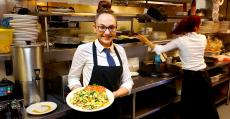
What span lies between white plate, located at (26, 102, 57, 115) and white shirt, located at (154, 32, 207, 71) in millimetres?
1412

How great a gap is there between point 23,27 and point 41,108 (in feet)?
2.00

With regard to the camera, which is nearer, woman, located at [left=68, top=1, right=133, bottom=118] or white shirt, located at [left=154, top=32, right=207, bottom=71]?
woman, located at [left=68, top=1, right=133, bottom=118]

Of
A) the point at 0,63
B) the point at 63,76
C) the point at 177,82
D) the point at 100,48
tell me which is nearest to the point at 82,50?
the point at 100,48

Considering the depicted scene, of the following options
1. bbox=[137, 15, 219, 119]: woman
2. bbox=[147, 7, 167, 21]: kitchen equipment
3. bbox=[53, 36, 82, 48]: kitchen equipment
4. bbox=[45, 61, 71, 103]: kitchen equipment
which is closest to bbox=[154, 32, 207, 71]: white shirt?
bbox=[137, 15, 219, 119]: woman

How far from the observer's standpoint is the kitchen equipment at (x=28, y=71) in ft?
4.88

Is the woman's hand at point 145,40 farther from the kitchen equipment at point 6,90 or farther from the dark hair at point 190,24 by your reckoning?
the kitchen equipment at point 6,90

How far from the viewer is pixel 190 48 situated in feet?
7.84

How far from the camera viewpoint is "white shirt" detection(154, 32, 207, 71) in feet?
7.84

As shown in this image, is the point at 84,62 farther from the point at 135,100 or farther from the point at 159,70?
the point at 159,70

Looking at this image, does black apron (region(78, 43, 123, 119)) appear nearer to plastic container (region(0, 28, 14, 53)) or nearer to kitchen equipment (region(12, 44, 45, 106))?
kitchen equipment (region(12, 44, 45, 106))

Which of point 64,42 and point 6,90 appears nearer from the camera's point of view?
point 6,90

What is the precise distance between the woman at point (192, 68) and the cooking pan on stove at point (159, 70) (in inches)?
6.9

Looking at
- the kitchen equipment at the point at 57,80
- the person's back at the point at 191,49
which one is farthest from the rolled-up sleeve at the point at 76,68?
the person's back at the point at 191,49

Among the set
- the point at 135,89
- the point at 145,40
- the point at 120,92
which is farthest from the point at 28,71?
the point at 145,40
